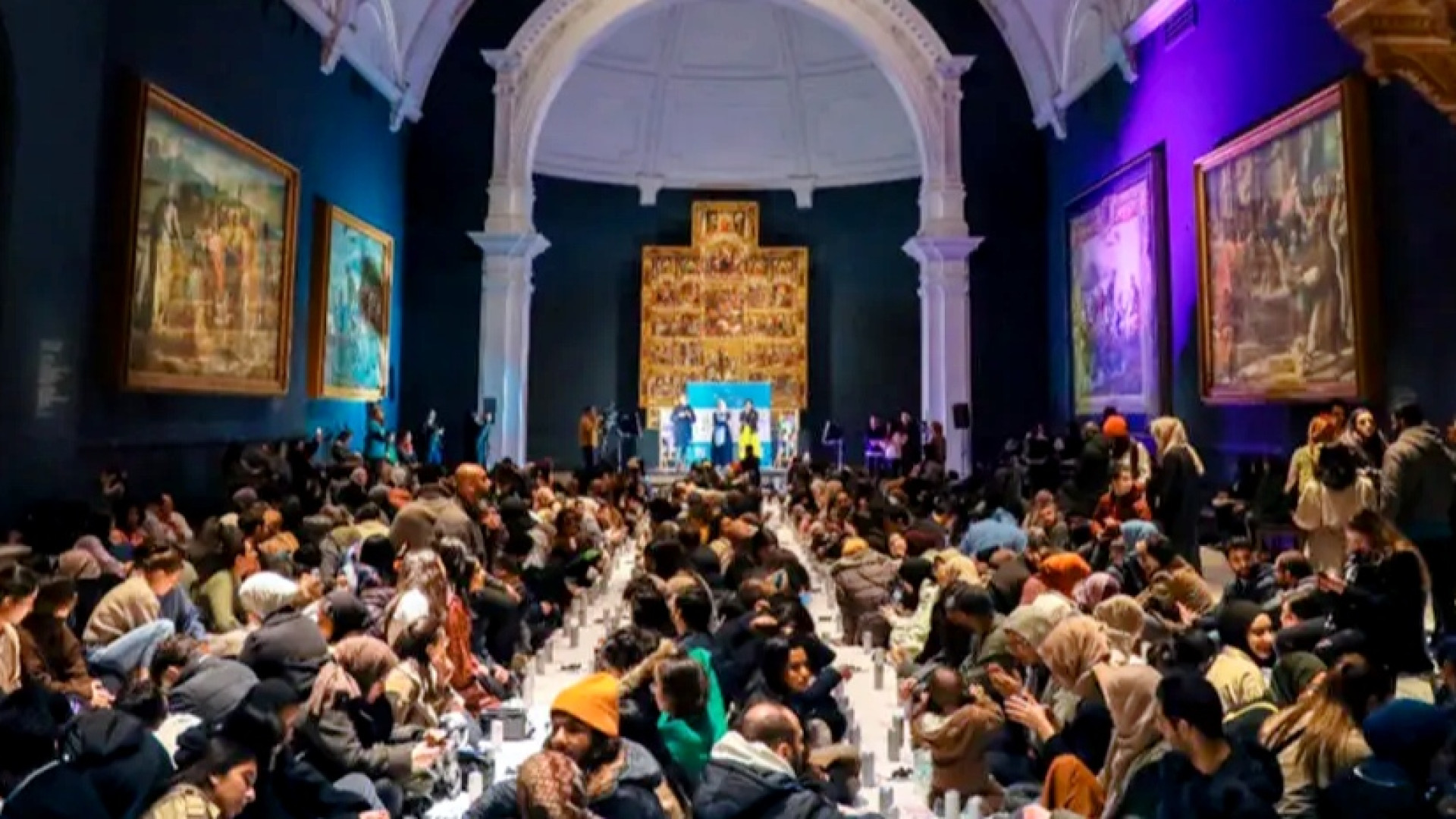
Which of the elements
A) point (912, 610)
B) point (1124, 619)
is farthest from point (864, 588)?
point (1124, 619)

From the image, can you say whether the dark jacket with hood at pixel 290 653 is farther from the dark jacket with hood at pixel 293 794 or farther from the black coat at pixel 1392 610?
the black coat at pixel 1392 610

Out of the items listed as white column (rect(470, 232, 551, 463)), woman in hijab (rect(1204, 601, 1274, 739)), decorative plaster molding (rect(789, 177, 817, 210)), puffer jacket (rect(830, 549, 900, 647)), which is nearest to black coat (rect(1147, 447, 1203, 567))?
puffer jacket (rect(830, 549, 900, 647))

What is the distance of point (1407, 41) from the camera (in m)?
5.92

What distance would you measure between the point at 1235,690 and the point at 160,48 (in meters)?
9.59

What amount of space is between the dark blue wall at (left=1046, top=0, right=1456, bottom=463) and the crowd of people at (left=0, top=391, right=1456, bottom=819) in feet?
4.16

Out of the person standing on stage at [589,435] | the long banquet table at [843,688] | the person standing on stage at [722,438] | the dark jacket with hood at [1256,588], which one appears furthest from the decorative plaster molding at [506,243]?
the dark jacket with hood at [1256,588]

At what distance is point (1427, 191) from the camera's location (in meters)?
7.30

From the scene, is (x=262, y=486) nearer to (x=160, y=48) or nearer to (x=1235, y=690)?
(x=160, y=48)

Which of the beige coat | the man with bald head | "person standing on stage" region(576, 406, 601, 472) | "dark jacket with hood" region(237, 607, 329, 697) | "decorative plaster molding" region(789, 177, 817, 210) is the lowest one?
the man with bald head

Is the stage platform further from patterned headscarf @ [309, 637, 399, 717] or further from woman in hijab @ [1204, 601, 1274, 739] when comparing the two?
patterned headscarf @ [309, 637, 399, 717]

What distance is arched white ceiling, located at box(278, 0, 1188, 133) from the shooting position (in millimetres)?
12328

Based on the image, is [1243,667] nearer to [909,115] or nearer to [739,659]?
[739,659]

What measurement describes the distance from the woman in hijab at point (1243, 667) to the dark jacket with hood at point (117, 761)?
9.65ft

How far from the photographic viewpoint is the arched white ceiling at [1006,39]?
12.3 m
